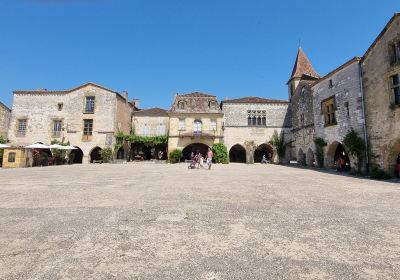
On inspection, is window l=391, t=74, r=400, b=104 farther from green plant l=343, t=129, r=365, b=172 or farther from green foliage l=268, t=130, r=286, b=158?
green foliage l=268, t=130, r=286, b=158

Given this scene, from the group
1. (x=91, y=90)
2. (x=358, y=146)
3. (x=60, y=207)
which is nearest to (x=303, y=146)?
(x=358, y=146)

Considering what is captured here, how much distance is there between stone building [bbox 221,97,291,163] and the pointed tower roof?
4156 millimetres

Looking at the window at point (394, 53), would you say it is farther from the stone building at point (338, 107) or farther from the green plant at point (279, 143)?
the green plant at point (279, 143)

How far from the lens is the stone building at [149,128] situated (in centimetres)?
3027

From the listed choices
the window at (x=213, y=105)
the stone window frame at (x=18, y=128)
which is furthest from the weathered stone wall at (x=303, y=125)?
the stone window frame at (x=18, y=128)

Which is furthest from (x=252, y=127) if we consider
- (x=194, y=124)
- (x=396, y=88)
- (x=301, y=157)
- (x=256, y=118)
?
(x=396, y=88)

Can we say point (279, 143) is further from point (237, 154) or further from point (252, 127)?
point (237, 154)

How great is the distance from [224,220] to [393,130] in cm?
1302

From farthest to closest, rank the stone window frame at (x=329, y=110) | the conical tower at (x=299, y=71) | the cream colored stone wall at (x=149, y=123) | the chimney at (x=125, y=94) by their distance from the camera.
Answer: the cream colored stone wall at (x=149, y=123), the chimney at (x=125, y=94), the conical tower at (x=299, y=71), the stone window frame at (x=329, y=110)

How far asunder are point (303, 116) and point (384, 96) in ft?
35.0

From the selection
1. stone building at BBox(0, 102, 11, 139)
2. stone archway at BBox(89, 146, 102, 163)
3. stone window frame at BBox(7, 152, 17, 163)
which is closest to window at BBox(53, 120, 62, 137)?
stone archway at BBox(89, 146, 102, 163)

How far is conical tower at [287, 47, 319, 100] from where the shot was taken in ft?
93.9

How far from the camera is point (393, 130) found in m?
12.2

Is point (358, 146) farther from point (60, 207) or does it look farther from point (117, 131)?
point (117, 131)
